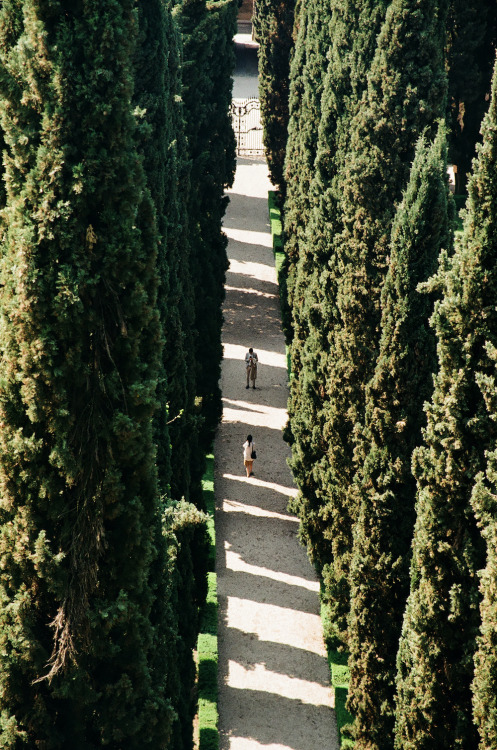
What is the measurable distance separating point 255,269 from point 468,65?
9.55 m

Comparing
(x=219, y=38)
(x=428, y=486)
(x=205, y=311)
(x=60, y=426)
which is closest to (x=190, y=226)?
(x=205, y=311)

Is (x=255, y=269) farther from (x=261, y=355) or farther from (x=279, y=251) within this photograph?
(x=261, y=355)

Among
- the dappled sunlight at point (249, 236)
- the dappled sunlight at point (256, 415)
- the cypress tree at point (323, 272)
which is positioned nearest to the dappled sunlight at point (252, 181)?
the dappled sunlight at point (249, 236)

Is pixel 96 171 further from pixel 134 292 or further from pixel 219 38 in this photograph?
pixel 219 38

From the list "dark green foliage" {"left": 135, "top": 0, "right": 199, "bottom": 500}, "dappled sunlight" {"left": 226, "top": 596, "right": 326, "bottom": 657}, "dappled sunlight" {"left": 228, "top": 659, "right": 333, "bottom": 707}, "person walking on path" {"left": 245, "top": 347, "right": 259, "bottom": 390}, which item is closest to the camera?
"dark green foliage" {"left": 135, "top": 0, "right": 199, "bottom": 500}

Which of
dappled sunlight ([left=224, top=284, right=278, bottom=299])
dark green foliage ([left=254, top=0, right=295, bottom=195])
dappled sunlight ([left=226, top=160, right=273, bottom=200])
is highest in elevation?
dark green foliage ([left=254, top=0, right=295, bottom=195])

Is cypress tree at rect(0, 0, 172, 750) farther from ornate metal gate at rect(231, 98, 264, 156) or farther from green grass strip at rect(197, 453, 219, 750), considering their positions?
ornate metal gate at rect(231, 98, 264, 156)

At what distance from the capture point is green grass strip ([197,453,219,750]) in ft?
45.9

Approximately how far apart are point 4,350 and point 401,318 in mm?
5679

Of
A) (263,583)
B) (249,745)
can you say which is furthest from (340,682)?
(263,583)

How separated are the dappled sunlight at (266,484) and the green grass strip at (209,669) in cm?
248

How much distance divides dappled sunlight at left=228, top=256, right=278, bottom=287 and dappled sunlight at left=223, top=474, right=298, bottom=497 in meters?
10.9

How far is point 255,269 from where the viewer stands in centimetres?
3131

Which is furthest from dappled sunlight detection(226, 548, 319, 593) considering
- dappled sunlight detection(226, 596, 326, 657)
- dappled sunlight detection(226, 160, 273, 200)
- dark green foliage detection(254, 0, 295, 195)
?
dappled sunlight detection(226, 160, 273, 200)
